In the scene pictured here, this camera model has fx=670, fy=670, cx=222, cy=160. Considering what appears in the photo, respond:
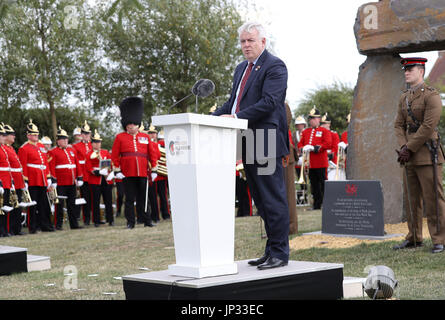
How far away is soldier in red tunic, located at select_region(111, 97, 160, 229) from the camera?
13406 mm

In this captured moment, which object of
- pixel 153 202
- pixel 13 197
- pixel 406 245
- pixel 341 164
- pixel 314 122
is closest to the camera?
pixel 406 245

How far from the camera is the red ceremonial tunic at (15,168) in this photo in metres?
13.4

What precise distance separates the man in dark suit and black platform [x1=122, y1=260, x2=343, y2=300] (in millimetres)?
234

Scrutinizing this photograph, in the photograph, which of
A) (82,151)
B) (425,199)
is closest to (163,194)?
(82,151)

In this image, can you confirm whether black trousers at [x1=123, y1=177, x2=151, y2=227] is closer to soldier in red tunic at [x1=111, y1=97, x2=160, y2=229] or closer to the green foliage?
soldier in red tunic at [x1=111, y1=97, x2=160, y2=229]

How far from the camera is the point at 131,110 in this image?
13.5 m

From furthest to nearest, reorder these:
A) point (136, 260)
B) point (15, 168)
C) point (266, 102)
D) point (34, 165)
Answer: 1. point (34, 165)
2. point (15, 168)
3. point (136, 260)
4. point (266, 102)

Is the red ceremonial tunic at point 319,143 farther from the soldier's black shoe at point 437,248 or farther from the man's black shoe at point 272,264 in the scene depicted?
the man's black shoe at point 272,264

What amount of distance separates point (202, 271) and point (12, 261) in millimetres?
4113

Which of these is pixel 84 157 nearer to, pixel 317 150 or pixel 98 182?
pixel 98 182

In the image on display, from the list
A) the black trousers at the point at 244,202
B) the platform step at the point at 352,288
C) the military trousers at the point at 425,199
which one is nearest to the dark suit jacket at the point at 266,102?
the platform step at the point at 352,288

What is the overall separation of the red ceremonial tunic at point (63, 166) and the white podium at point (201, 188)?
1039 centimetres

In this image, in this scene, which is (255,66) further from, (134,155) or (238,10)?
(238,10)

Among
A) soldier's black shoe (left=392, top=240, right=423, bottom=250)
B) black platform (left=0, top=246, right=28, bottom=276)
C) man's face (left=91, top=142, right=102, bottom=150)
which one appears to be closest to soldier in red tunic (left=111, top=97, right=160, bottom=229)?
man's face (left=91, top=142, right=102, bottom=150)
